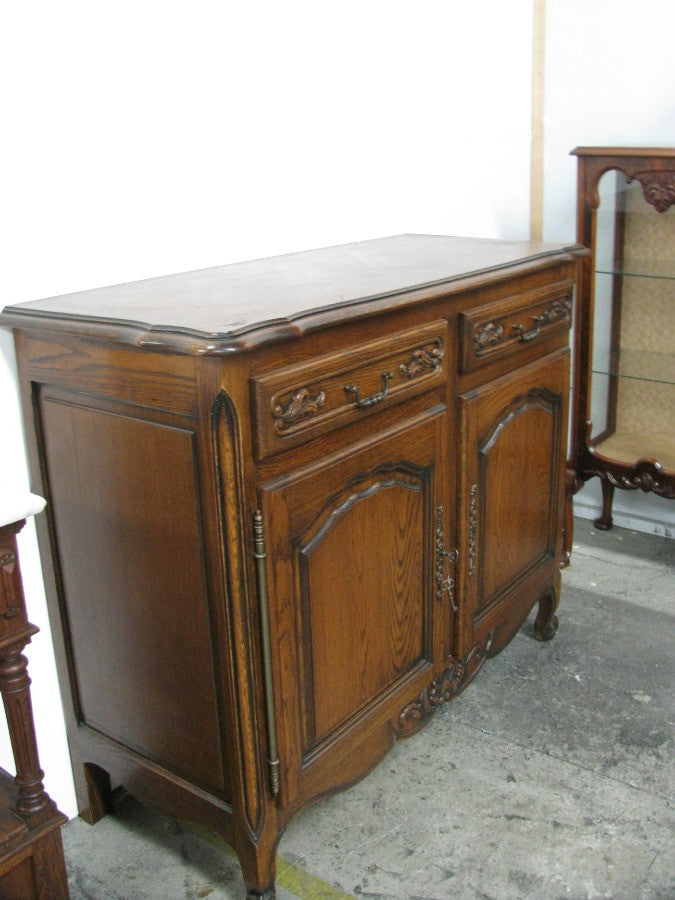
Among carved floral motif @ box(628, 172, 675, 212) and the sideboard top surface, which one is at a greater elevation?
carved floral motif @ box(628, 172, 675, 212)

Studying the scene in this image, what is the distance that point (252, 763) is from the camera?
1.43 metres

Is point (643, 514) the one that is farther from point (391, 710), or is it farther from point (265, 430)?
point (265, 430)

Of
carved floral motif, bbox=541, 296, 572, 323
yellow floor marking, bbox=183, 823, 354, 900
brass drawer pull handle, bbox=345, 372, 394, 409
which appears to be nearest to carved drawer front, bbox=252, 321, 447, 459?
brass drawer pull handle, bbox=345, 372, 394, 409

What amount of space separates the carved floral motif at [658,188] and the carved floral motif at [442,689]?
120 cm

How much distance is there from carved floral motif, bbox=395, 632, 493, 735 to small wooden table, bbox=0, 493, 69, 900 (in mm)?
662

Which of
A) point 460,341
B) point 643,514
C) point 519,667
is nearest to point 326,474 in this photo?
point 460,341

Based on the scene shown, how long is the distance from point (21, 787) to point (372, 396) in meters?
0.76

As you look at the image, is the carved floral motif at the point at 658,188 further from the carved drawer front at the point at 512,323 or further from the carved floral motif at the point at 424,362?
the carved floral motif at the point at 424,362

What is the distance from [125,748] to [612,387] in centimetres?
178

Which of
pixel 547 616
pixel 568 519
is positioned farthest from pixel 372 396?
pixel 568 519

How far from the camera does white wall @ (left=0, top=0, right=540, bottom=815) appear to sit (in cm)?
154

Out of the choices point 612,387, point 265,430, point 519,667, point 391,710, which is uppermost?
point 265,430

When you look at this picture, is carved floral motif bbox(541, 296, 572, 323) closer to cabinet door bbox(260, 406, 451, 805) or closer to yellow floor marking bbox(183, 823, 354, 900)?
cabinet door bbox(260, 406, 451, 805)

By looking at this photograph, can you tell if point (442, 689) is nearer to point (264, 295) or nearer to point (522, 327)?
point (522, 327)
